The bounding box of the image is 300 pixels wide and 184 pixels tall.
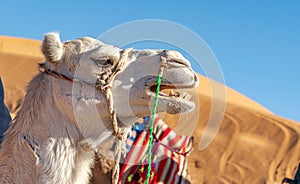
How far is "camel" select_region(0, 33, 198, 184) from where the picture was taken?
3049 millimetres

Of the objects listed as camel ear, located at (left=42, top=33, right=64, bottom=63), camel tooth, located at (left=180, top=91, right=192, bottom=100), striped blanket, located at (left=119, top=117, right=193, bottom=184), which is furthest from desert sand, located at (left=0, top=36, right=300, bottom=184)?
camel ear, located at (left=42, top=33, right=64, bottom=63)

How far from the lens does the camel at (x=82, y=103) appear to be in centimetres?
305

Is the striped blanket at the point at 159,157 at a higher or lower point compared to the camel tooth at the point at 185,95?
lower

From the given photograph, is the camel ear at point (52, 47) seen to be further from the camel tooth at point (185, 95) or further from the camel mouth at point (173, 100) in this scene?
the camel tooth at point (185, 95)

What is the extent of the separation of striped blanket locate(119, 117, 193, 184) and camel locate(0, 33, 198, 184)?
4225mm

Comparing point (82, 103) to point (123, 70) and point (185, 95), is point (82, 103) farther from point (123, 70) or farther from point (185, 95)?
point (185, 95)

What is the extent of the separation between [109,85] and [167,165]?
5.28 metres

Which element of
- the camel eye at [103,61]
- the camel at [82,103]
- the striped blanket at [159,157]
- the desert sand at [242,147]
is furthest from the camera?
the desert sand at [242,147]

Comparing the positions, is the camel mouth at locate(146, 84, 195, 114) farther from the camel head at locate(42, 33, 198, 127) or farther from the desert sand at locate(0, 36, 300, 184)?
the desert sand at locate(0, 36, 300, 184)

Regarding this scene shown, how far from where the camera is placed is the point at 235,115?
24.5 metres

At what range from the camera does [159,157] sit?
8195 millimetres

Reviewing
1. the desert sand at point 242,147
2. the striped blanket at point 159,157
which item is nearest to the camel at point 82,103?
the striped blanket at point 159,157

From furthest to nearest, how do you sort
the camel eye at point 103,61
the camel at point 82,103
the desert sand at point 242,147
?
1. the desert sand at point 242,147
2. the camel eye at point 103,61
3. the camel at point 82,103

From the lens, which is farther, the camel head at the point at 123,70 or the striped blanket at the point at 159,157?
the striped blanket at the point at 159,157
